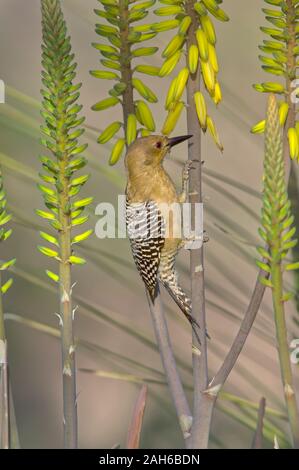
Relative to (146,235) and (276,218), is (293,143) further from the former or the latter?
(146,235)

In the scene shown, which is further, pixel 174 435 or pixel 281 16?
pixel 174 435

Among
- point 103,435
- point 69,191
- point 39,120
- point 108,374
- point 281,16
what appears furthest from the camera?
point 103,435

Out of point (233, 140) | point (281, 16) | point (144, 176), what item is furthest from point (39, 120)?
point (281, 16)

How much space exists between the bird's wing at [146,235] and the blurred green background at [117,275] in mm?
41

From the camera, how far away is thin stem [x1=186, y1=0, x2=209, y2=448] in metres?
1.36

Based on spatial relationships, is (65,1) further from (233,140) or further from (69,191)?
(69,191)

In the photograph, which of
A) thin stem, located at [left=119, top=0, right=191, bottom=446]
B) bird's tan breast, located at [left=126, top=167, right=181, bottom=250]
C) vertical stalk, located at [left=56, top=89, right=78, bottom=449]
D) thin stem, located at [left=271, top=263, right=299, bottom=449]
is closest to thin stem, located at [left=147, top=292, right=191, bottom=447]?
thin stem, located at [left=119, top=0, right=191, bottom=446]

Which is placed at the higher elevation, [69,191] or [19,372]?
[69,191]

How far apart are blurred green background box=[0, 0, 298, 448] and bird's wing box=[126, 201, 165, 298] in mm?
41

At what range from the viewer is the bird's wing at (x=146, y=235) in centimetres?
189

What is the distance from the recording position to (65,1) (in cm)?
215

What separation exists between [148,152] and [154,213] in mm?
136

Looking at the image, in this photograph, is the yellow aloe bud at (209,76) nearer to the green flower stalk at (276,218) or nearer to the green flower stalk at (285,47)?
the green flower stalk at (285,47)

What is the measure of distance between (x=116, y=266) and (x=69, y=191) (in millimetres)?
629
